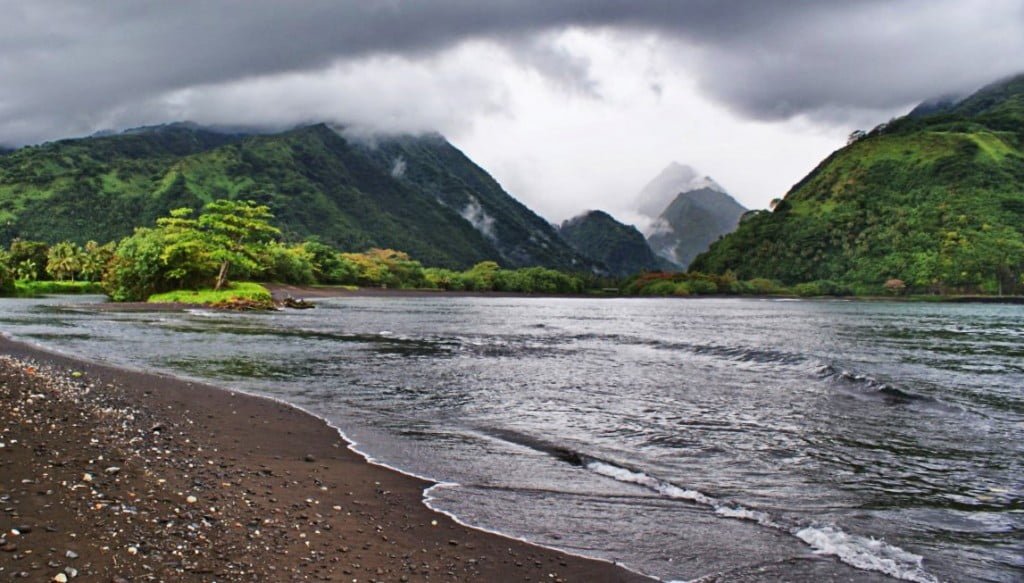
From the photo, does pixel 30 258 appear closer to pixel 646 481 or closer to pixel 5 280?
pixel 5 280

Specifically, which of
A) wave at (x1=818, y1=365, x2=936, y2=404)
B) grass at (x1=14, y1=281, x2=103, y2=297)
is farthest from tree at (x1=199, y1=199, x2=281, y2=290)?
wave at (x1=818, y1=365, x2=936, y2=404)

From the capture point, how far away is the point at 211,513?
8344mm

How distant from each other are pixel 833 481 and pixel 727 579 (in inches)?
235

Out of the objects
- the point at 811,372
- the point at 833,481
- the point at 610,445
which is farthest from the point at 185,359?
the point at 811,372

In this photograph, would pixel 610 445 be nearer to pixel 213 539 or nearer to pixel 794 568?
pixel 794 568

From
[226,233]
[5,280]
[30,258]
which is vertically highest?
[226,233]

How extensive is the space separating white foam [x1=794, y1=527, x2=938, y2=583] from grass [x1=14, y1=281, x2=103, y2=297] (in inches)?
5495

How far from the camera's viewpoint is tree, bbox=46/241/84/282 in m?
153

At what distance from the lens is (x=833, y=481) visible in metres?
12.7

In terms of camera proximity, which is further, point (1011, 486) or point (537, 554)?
point (1011, 486)

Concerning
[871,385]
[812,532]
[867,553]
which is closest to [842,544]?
[867,553]

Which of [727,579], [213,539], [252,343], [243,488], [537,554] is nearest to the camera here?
[213,539]

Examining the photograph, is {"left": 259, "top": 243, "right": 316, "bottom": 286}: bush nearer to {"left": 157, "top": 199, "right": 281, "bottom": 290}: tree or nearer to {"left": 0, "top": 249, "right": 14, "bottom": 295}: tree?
{"left": 157, "top": 199, "right": 281, "bottom": 290}: tree

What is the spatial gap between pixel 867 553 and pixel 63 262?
599 feet
